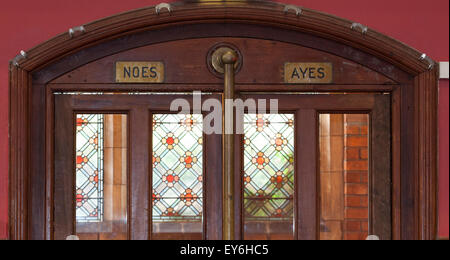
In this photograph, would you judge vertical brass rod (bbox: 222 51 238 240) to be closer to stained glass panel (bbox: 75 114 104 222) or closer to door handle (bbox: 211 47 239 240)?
door handle (bbox: 211 47 239 240)

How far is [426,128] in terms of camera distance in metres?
1.79

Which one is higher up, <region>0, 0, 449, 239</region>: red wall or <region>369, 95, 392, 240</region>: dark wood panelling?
<region>0, 0, 449, 239</region>: red wall

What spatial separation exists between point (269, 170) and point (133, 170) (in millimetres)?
574

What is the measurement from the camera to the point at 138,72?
6.04 feet

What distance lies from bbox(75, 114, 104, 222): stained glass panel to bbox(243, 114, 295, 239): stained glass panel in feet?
2.02

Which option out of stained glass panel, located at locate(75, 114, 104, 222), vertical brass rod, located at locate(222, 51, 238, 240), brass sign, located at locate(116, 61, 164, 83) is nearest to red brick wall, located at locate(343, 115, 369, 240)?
vertical brass rod, located at locate(222, 51, 238, 240)

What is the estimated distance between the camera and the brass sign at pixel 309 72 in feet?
6.08

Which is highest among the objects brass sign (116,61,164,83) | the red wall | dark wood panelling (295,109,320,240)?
the red wall

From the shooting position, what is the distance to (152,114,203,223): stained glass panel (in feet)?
A: 6.30

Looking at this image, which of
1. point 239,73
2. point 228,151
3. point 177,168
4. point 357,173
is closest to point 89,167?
point 177,168

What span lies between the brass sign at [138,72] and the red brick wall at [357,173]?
82cm

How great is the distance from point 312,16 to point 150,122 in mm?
784

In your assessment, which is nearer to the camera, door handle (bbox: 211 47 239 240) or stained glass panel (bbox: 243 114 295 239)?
door handle (bbox: 211 47 239 240)

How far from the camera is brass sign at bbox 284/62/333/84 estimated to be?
1.85 metres
